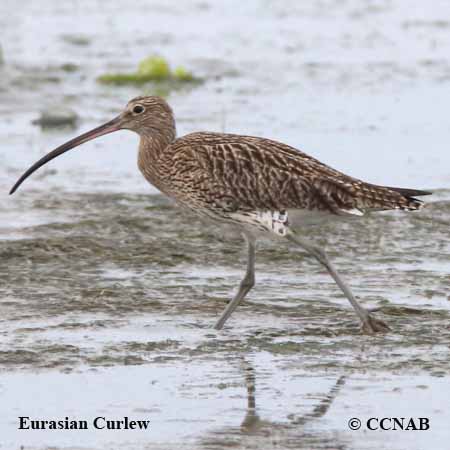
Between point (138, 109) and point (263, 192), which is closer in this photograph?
point (263, 192)

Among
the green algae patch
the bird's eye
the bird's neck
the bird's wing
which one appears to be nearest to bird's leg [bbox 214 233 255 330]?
the bird's wing

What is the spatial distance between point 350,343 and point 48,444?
7.65 ft

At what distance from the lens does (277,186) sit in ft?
30.7

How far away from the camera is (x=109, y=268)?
34.9ft

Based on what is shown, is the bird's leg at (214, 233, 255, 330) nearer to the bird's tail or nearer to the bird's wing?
the bird's wing

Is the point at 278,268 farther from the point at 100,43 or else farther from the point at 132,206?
the point at 100,43

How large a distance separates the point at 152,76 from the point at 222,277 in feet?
26.4

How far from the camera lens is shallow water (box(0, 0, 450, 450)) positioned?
7.68 meters

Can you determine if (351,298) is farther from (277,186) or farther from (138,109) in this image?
(138,109)

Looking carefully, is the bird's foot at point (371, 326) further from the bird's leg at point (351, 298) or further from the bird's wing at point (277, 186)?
the bird's wing at point (277, 186)

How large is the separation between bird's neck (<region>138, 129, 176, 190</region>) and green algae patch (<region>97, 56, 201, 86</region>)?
27.1 ft

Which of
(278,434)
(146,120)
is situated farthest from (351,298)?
(278,434)

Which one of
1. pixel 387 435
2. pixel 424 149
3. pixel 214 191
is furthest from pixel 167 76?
pixel 387 435

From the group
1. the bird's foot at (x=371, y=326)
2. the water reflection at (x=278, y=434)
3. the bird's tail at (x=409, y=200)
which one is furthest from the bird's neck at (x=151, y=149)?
the water reflection at (x=278, y=434)
